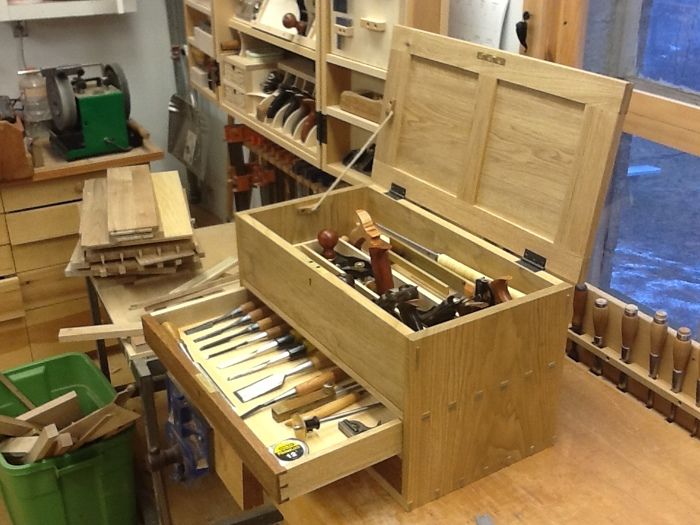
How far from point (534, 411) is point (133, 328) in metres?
0.98

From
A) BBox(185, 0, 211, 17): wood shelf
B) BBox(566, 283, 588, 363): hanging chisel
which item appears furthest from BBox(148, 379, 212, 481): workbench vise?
BBox(185, 0, 211, 17): wood shelf

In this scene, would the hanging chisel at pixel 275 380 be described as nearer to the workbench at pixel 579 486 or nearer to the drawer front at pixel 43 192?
the workbench at pixel 579 486

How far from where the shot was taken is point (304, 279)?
1.23 metres

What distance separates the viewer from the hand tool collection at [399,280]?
3.76 feet

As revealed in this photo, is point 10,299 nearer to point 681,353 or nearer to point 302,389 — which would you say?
point 302,389

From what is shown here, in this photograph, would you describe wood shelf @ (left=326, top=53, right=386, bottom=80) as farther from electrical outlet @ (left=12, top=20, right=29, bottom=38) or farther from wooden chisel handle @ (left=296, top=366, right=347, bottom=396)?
electrical outlet @ (left=12, top=20, right=29, bottom=38)

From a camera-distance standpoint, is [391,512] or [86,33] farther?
[86,33]

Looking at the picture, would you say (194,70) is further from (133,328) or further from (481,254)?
(481,254)

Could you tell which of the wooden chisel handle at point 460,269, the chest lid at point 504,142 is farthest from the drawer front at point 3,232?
the wooden chisel handle at point 460,269

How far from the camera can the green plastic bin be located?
1.89m

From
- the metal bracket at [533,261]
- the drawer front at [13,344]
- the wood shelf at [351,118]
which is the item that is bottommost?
the drawer front at [13,344]

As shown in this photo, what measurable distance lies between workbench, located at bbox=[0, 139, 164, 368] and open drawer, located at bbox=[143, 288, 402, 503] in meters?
1.45

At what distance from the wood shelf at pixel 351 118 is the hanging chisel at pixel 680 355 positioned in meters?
0.83

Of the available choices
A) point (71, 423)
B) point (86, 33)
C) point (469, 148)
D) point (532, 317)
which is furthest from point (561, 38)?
point (86, 33)
